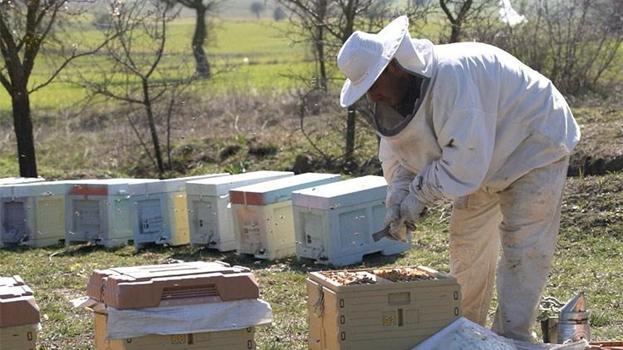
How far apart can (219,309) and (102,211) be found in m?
5.67

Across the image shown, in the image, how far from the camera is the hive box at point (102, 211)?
966 centimetres

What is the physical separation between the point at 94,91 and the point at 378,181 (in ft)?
19.5

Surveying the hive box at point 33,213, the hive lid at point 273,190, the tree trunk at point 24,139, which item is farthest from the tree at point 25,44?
the hive lid at point 273,190

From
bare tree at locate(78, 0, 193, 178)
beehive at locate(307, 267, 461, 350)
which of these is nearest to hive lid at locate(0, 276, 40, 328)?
beehive at locate(307, 267, 461, 350)

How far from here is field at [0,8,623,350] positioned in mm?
6859

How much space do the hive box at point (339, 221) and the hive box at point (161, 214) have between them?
4.80ft

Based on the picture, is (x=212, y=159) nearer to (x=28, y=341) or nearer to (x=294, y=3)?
(x=294, y=3)

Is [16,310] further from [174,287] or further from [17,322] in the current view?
[174,287]

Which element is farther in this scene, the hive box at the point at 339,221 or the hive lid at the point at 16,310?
the hive box at the point at 339,221

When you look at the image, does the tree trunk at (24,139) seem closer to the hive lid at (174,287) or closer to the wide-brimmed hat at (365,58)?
the hive lid at (174,287)

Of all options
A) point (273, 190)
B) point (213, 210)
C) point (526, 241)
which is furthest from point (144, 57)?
point (526, 241)

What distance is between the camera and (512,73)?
4.88m

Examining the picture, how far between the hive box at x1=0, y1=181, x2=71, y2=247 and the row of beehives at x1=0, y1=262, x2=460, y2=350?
5.34m

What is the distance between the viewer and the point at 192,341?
170 inches
